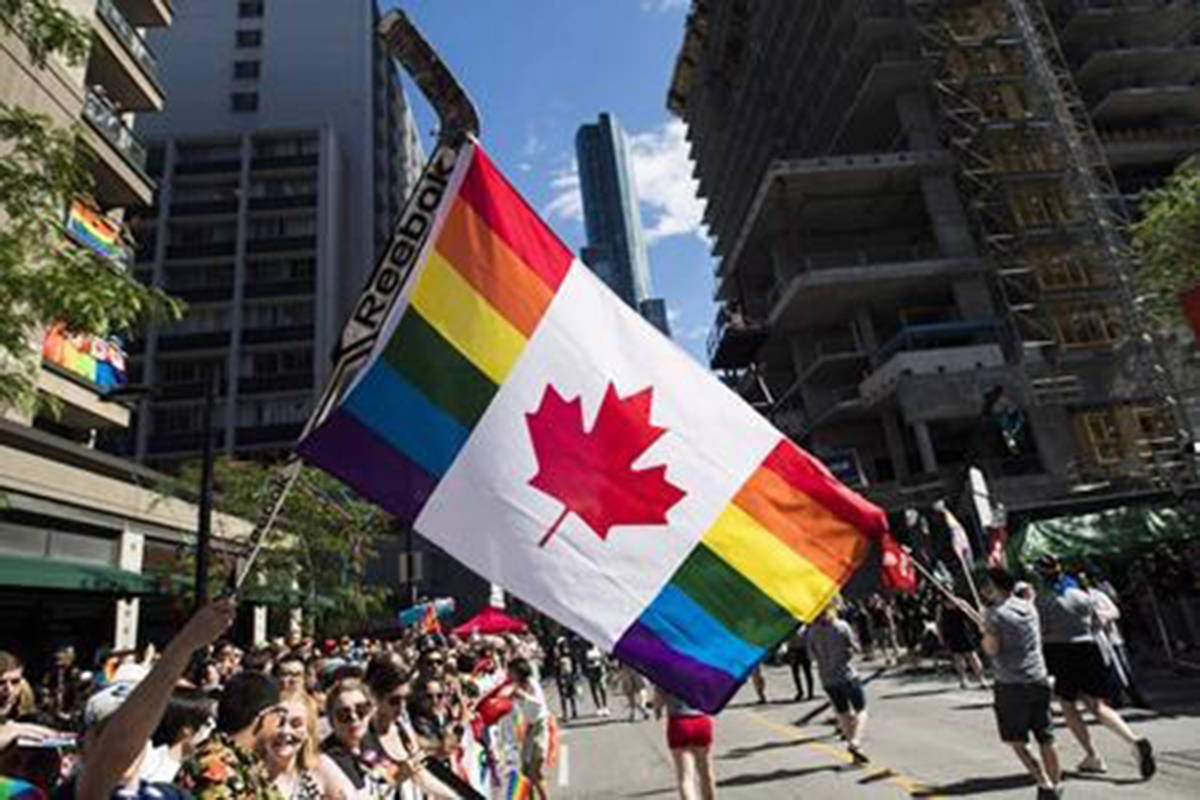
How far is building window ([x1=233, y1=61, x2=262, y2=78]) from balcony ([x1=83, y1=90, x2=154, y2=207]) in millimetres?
42499

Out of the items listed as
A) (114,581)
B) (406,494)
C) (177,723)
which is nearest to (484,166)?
(406,494)

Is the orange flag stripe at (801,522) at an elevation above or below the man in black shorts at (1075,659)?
above

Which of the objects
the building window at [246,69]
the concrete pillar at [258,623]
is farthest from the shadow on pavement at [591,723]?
the building window at [246,69]

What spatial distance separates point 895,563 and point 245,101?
66.3 m

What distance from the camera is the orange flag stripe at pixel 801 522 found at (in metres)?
3.82

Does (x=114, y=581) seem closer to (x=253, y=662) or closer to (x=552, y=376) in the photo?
(x=253, y=662)

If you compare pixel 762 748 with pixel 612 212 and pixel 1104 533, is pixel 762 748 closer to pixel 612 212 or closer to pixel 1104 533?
pixel 1104 533

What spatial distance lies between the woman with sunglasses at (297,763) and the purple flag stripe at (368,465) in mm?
964

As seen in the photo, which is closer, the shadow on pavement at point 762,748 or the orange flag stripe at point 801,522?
the orange flag stripe at point 801,522

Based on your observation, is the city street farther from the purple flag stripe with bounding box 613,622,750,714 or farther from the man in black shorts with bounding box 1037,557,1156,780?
the purple flag stripe with bounding box 613,622,750,714

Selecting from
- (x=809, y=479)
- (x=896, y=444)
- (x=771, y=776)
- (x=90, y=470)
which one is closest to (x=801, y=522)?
(x=809, y=479)

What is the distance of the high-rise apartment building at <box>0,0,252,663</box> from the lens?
16.3 meters

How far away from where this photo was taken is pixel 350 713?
12.8 feet

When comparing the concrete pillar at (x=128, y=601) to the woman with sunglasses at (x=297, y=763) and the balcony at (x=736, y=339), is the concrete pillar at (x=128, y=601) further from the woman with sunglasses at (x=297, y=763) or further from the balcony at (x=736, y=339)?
the balcony at (x=736, y=339)
